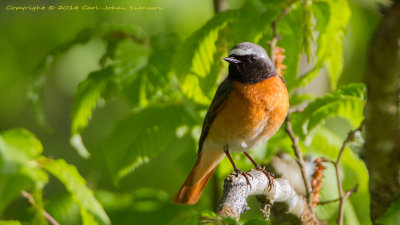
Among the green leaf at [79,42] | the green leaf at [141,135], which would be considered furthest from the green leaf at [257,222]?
the green leaf at [79,42]

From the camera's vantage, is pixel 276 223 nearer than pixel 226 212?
No

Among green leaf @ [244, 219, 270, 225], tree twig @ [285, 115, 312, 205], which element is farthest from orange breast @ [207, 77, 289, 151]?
green leaf @ [244, 219, 270, 225]

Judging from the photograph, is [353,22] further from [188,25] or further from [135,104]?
[135,104]

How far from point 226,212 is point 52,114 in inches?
226

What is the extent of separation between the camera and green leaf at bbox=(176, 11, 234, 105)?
9.68 ft

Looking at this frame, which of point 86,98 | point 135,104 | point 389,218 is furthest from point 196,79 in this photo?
point 389,218

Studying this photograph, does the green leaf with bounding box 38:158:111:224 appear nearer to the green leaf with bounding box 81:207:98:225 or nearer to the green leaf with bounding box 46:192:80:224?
the green leaf with bounding box 81:207:98:225

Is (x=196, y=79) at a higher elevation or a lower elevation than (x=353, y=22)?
higher

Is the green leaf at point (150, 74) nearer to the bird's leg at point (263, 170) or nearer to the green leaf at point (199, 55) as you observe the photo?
the green leaf at point (199, 55)

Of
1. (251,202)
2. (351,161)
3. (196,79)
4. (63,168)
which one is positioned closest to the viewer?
(63,168)

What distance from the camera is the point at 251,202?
16.2ft

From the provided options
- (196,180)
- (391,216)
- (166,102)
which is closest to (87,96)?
(166,102)

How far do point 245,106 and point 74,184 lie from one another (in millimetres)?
1271

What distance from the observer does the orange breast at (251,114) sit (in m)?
3.01
